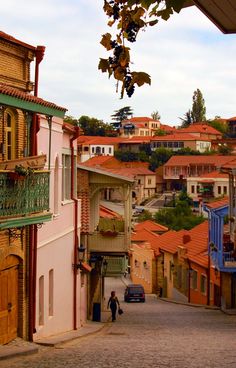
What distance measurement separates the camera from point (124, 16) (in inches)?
188

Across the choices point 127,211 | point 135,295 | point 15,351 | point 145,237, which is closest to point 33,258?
point 15,351

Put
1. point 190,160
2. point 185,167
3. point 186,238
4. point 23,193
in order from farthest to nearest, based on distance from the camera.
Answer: point 190,160
point 185,167
point 186,238
point 23,193

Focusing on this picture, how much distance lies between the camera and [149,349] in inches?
630

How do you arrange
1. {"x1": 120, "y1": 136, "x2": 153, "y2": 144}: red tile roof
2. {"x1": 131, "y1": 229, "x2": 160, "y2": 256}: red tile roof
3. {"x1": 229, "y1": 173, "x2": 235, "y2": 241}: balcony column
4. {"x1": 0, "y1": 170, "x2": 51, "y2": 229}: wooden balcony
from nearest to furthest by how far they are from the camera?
{"x1": 0, "y1": 170, "x2": 51, "y2": 229}: wooden balcony → {"x1": 229, "y1": 173, "x2": 235, "y2": 241}: balcony column → {"x1": 131, "y1": 229, "x2": 160, "y2": 256}: red tile roof → {"x1": 120, "y1": 136, "x2": 153, "y2": 144}: red tile roof

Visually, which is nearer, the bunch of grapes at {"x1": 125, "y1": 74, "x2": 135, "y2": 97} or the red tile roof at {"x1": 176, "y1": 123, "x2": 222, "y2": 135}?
the bunch of grapes at {"x1": 125, "y1": 74, "x2": 135, "y2": 97}

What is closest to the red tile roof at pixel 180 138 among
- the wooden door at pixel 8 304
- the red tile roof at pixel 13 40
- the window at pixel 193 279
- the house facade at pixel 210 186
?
the house facade at pixel 210 186

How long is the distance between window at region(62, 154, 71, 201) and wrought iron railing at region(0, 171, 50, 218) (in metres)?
8.32

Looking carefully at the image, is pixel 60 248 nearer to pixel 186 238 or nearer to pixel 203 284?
pixel 203 284

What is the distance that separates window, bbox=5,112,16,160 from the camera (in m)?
15.3

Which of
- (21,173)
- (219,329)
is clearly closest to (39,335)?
(21,173)

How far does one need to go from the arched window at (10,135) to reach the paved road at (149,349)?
3595 mm

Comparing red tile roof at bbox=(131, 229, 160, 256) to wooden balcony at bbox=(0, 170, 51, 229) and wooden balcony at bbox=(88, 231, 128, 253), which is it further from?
wooden balcony at bbox=(0, 170, 51, 229)

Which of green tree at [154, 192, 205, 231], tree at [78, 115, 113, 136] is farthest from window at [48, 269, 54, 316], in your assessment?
tree at [78, 115, 113, 136]

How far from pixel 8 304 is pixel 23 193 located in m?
3.57
